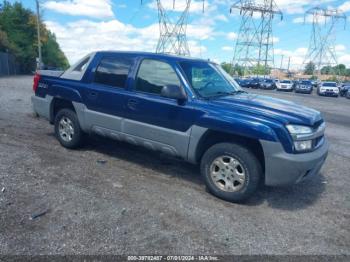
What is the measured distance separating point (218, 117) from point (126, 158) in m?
2.28

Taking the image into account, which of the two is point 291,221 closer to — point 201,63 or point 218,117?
point 218,117

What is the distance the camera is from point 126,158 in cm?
589

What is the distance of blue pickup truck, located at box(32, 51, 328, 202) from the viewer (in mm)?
4004

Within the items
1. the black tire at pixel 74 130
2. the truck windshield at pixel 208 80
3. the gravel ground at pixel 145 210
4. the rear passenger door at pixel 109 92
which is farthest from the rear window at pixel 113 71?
the gravel ground at pixel 145 210

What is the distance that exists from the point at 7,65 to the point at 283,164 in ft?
162

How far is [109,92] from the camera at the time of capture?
5.30 m

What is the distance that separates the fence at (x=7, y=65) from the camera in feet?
142

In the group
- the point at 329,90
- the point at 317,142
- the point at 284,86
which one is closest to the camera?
the point at 317,142

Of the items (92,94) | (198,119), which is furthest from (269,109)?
(92,94)

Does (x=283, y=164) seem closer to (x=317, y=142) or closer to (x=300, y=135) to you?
(x=300, y=135)

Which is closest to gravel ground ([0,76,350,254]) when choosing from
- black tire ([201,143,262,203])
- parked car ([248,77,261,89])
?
black tire ([201,143,262,203])

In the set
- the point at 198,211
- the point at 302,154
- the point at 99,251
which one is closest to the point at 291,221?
the point at 302,154

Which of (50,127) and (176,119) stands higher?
(176,119)

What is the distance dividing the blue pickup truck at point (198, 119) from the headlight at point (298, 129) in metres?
0.01
